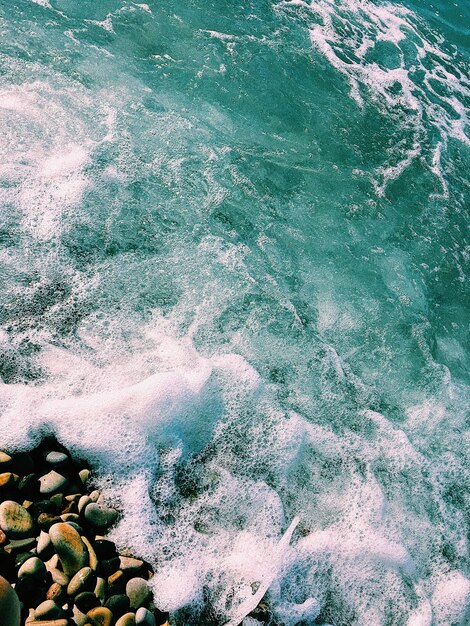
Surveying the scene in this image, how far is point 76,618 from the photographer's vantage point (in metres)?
1.96

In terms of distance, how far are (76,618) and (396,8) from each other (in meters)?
14.3

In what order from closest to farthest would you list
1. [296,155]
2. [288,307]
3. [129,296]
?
[129,296] < [288,307] < [296,155]

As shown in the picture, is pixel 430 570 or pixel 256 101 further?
pixel 256 101

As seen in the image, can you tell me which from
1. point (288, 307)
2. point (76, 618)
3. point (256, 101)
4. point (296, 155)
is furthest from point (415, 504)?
point (256, 101)

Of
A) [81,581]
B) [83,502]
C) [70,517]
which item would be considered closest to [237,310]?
[83,502]

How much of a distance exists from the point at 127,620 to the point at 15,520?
80cm

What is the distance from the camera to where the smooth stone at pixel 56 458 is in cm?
244

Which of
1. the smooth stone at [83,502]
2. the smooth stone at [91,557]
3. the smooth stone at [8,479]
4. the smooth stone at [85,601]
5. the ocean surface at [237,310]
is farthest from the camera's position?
the ocean surface at [237,310]

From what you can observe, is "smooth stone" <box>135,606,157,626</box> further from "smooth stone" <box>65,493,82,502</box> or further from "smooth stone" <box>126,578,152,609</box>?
"smooth stone" <box>65,493,82,502</box>

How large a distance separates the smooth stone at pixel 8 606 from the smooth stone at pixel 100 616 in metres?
0.40

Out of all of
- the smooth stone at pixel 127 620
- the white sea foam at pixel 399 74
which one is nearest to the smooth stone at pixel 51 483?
the smooth stone at pixel 127 620

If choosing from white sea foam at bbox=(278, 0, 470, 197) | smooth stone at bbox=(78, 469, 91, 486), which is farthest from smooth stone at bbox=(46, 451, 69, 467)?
white sea foam at bbox=(278, 0, 470, 197)

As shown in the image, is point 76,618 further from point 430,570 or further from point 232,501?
point 430,570

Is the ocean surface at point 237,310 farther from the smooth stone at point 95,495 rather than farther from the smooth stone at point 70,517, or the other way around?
the smooth stone at point 70,517
